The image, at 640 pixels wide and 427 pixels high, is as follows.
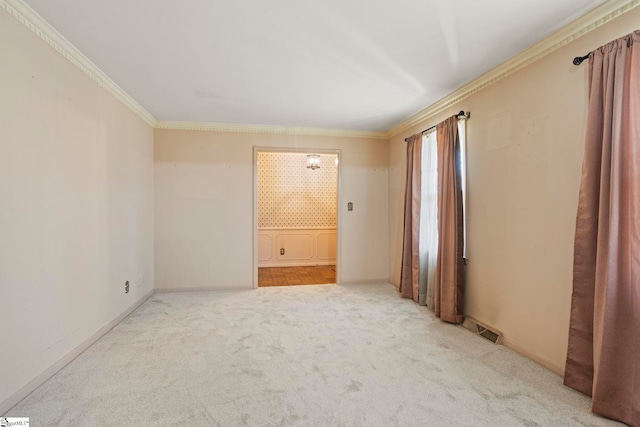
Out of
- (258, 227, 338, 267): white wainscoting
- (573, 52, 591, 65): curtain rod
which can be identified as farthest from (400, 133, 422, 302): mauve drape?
(258, 227, 338, 267): white wainscoting

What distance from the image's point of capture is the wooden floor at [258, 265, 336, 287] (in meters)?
5.04

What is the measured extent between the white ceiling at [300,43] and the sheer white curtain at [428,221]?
61 centimetres

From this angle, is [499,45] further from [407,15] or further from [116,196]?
[116,196]

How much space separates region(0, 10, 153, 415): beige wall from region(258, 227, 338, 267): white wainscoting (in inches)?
129

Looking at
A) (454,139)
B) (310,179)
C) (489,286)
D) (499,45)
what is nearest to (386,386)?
(489,286)

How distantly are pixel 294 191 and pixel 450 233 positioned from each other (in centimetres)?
398

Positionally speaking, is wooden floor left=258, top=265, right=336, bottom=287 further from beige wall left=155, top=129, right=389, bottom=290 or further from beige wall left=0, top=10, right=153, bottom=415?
beige wall left=0, top=10, right=153, bottom=415

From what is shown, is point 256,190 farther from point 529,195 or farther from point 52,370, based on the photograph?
point 529,195

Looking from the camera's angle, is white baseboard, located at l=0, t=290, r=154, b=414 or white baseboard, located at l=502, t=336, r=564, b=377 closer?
white baseboard, located at l=0, t=290, r=154, b=414

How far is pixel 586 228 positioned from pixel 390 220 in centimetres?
300

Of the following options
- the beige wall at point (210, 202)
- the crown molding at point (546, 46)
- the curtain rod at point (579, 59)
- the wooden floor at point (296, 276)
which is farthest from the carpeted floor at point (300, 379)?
the crown molding at point (546, 46)

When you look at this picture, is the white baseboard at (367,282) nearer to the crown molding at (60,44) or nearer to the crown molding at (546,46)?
the crown molding at (546,46)

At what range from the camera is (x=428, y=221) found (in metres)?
3.72

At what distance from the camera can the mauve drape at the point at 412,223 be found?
3.89 m
